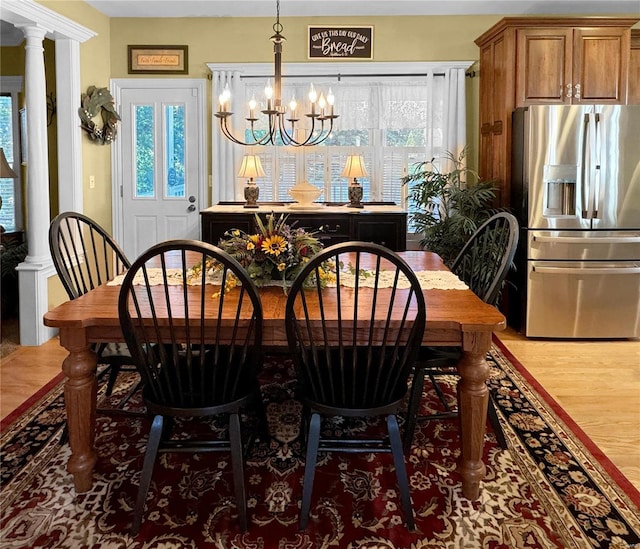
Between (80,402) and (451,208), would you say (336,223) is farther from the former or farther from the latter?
(80,402)

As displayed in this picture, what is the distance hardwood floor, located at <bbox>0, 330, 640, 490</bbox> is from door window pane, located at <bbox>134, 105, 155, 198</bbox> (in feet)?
6.10

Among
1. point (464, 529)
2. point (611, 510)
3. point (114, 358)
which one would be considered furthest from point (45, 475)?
point (611, 510)

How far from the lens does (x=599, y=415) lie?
2.96 metres

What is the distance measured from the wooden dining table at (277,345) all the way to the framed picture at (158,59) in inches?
147

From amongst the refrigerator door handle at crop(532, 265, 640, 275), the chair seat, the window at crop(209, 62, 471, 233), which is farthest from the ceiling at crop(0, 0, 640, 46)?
the chair seat

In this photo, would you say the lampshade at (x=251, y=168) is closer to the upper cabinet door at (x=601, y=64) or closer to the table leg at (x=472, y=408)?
the upper cabinet door at (x=601, y=64)

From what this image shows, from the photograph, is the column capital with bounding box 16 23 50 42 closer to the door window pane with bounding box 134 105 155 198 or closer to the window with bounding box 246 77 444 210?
the door window pane with bounding box 134 105 155 198

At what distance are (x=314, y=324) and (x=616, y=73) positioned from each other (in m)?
3.68

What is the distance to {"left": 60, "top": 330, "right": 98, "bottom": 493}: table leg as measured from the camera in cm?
208

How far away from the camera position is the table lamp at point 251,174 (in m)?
5.15

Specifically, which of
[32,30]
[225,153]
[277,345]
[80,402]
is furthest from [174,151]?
[277,345]

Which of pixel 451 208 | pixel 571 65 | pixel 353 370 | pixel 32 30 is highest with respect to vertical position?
pixel 32 30

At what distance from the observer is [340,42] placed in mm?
5316

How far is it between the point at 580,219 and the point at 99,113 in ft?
12.9
